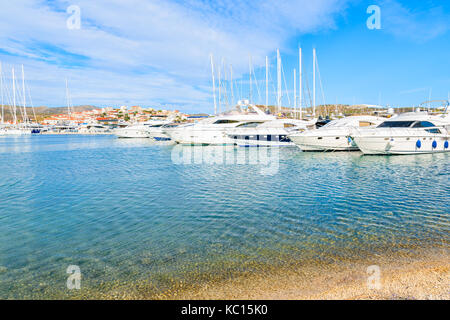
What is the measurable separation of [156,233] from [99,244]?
1487 millimetres

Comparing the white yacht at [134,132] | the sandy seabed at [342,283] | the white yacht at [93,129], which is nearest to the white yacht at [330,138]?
the sandy seabed at [342,283]

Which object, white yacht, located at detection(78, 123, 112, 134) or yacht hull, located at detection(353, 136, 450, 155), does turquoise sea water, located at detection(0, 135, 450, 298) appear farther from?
white yacht, located at detection(78, 123, 112, 134)

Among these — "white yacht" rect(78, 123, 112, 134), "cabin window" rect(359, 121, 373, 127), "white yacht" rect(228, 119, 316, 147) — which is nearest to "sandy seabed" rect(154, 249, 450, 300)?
"cabin window" rect(359, 121, 373, 127)

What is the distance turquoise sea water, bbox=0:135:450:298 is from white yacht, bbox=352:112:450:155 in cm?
719

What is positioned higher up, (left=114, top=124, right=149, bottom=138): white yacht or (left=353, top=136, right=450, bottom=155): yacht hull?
(left=114, top=124, right=149, bottom=138): white yacht

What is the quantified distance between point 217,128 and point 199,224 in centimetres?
2839

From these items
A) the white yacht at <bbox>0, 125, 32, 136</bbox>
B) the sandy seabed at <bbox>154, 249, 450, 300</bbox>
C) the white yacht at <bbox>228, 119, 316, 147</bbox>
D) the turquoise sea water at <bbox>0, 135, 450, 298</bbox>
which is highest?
the white yacht at <bbox>0, 125, 32, 136</bbox>

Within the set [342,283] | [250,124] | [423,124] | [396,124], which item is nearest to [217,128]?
[250,124]

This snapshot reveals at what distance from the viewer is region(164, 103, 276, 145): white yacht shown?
3581 centimetres

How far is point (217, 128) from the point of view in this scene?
3622 cm

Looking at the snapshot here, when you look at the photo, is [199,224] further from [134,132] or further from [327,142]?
[134,132]

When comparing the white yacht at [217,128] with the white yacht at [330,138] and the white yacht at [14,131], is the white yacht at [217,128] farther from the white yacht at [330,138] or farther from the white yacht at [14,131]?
the white yacht at [14,131]
